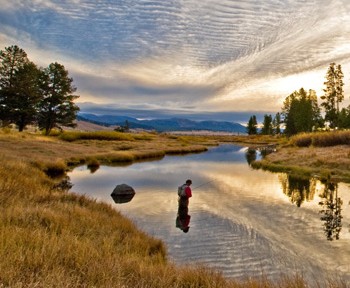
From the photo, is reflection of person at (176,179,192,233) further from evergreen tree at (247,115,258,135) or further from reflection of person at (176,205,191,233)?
evergreen tree at (247,115,258,135)

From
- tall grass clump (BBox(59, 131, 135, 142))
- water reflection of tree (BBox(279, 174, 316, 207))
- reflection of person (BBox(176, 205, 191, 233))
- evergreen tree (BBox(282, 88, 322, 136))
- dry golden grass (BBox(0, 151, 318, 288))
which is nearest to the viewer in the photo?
dry golden grass (BBox(0, 151, 318, 288))

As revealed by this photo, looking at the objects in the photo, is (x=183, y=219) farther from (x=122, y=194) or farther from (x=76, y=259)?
(x=76, y=259)

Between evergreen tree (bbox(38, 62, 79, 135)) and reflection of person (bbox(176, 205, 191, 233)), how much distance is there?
2290 inches

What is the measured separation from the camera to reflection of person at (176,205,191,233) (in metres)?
14.6

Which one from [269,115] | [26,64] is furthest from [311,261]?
[269,115]

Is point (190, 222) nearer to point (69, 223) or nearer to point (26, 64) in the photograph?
point (69, 223)

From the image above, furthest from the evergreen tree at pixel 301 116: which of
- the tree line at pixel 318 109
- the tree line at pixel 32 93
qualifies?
the tree line at pixel 32 93

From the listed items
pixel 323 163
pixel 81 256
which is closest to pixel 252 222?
pixel 81 256

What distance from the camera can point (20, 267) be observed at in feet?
18.3

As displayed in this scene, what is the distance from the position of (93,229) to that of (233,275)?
178 inches

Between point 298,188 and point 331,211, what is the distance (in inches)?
289

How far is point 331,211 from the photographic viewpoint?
17578mm

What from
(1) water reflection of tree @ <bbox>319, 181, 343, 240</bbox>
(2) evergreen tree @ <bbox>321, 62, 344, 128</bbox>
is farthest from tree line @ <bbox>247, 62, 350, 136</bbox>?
(1) water reflection of tree @ <bbox>319, 181, 343, 240</bbox>

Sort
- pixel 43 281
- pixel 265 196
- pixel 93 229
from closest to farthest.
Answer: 1. pixel 43 281
2. pixel 93 229
3. pixel 265 196
